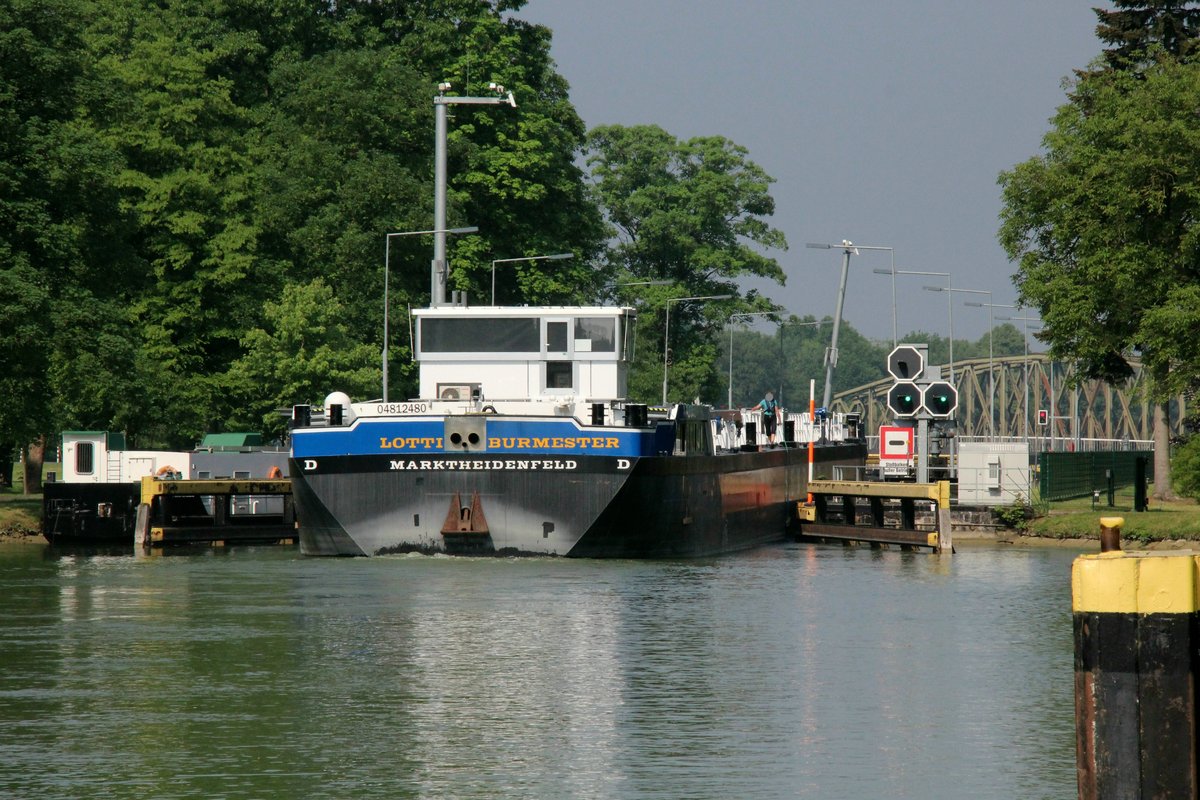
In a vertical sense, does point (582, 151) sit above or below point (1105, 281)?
above

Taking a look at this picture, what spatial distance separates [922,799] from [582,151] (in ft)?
232

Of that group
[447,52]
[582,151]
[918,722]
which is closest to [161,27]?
[447,52]

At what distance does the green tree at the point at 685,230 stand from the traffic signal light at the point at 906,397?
62793mm

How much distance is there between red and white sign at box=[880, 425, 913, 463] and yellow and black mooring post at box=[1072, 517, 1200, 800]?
3488cm

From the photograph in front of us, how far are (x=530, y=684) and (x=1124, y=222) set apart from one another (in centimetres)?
3052

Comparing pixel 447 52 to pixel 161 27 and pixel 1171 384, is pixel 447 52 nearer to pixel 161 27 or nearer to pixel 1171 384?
pixel 161 27

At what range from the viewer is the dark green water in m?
16.0

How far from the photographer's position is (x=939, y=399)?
39844mm

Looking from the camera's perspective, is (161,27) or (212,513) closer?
(212,513)

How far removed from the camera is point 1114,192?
4650 centimetres

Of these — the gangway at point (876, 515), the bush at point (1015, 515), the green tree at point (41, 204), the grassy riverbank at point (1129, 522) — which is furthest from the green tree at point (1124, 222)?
the green tree at point (41, 204)

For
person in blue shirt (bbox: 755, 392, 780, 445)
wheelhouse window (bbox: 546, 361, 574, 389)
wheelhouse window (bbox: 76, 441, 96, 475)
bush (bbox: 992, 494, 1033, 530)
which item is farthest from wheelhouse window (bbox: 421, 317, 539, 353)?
person in blue shirt (bbox: 755, 392, 780, 445)

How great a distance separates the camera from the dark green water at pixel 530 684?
52.6 ft

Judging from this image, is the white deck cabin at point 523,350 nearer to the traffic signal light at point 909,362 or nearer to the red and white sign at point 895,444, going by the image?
the traffic signal light at point 909,362
